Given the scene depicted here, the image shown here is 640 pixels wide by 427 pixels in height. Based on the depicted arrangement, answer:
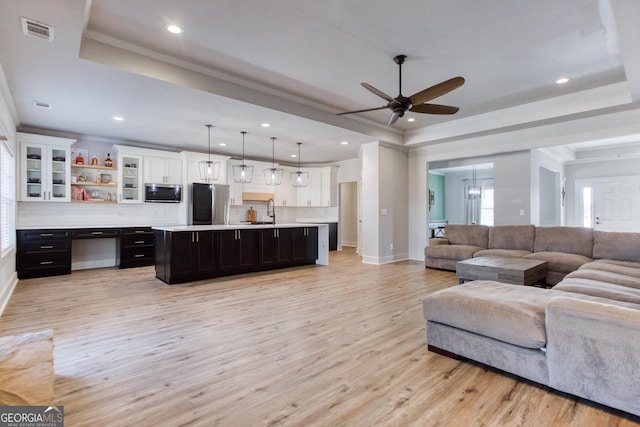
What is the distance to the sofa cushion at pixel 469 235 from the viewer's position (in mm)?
6109

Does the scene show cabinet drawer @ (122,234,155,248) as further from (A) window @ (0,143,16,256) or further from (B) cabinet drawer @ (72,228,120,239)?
(A) window @ (0,143,16,256)

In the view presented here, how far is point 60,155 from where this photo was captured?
5945mm

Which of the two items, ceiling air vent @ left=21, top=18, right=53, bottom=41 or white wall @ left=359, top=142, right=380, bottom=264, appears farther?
white wall @ left=359, top=142, right=380, bottom=264

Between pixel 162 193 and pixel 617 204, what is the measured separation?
10698mm

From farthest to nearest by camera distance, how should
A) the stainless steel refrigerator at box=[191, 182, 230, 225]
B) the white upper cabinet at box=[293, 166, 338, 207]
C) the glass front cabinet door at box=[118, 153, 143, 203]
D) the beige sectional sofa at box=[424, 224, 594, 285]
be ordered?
the white upper cabinet at box=[293, 166, 338, 207] → the stainless steel refrigerator at box=[191, 182, 230, 225] → the glass front cabinet door at box=[118, 153, 143, 203] → the beige sectional sofa at box=[424, 224, 594, 285]

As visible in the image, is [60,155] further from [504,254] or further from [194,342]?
[504,254]

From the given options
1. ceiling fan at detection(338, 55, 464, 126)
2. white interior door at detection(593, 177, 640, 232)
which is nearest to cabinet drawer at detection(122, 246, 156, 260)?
ceiling fan at detection(338, 55, 464, 126)

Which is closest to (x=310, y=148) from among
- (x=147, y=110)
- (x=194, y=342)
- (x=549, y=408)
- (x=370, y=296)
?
(x=147, y=110)

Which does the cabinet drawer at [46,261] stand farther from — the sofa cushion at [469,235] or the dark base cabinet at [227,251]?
the sofa cushion at [469,235]

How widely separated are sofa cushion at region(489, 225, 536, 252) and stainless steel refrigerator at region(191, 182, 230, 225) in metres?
5.97

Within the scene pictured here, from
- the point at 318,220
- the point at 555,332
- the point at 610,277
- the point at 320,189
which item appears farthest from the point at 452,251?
the point at 318,220

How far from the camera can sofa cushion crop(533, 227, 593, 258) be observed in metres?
4.84

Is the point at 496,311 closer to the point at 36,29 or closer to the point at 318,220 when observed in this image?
the point at 36,29

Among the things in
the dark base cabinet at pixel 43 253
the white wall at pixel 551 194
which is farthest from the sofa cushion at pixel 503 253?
the dark base cabinet at pixel 43 253
